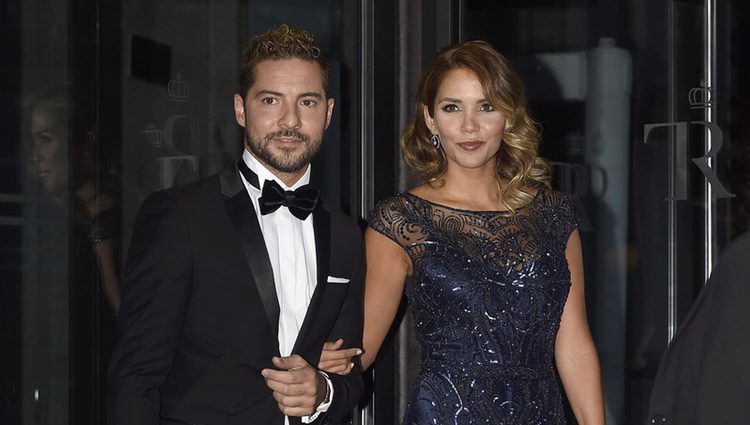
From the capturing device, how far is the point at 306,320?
9.24 feet

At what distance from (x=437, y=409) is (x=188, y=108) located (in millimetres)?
1503

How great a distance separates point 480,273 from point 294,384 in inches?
37.3

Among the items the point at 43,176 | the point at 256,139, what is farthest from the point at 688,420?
the point at 43,176

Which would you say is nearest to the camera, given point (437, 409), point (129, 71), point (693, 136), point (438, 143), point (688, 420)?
point (688, 420)

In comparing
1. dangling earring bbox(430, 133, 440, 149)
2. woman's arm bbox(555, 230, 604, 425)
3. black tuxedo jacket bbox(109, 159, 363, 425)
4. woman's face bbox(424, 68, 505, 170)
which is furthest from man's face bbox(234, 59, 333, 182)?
woman's arm bbox(555, 230, 604, 425)

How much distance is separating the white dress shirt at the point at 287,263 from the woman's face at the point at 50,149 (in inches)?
46.7

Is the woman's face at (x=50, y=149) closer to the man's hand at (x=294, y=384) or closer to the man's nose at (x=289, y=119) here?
the man's nose at (x=289, y=119)

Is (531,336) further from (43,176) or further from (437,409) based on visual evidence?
(43,176)

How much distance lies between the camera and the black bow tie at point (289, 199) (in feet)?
9.21

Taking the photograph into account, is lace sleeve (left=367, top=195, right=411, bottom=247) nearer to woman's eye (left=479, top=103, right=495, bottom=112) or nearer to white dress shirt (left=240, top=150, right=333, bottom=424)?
woman's eye (left=479, top=103, right=495, bottom=112)

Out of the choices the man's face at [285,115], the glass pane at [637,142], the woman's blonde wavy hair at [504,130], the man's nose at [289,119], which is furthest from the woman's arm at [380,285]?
the glass pane at [637,142]

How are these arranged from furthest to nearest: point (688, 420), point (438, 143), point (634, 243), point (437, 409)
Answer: point (634, 243) < point (438, 143) < point (437, 409) < point (688, 420)

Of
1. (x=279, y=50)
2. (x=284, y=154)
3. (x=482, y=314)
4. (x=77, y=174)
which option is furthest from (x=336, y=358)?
(x=77, y=174)

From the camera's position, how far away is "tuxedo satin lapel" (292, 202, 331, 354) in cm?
282
